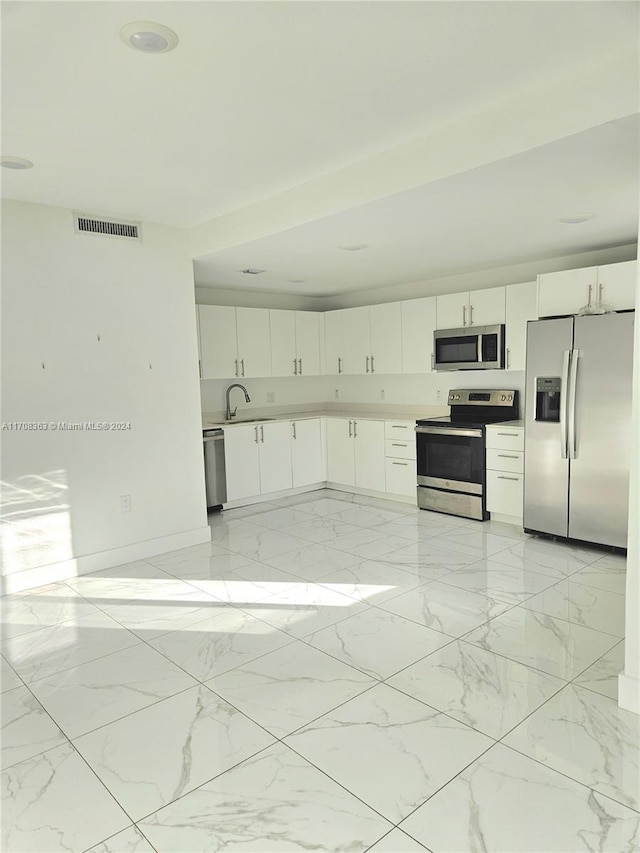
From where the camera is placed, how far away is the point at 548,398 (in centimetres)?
449

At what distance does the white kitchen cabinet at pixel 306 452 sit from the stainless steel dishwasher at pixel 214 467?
915 mm

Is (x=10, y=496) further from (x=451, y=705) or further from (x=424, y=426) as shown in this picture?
(x=424, y=426)

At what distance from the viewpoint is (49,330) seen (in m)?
3.98

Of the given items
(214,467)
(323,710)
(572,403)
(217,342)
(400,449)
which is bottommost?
(323,710)

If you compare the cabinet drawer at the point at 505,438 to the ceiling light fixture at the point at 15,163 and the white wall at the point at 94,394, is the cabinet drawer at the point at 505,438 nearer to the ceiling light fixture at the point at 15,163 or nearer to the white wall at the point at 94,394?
the white wall at the point at 94,394

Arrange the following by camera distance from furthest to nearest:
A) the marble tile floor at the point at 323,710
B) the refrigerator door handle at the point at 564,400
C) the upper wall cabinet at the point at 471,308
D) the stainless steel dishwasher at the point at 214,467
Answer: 1. the stainless steel dishwasher at the point at 214,467
2. the upper wall cabinet at the point at 471,308
3. the refrigerator door handle at the point at 564,400
4. the marble tile floor at the point at 323,710

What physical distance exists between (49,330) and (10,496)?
1147 mm

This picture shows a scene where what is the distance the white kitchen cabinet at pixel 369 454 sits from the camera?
243 inches

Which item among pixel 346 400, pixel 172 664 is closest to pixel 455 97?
pixel 172 664

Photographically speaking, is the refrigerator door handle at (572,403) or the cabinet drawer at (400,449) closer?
the refrigerator door handle at (572,403)

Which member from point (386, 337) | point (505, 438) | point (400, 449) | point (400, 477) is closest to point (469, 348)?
point (505, 438)

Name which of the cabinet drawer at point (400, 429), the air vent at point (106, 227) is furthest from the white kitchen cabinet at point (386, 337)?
the air vent at point (106, 227)

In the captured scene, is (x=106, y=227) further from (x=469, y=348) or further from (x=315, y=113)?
(x=469, y=348)

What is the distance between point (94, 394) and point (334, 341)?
3.36 metres
